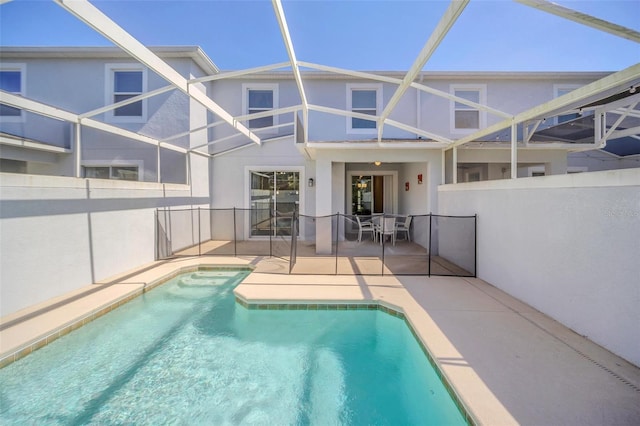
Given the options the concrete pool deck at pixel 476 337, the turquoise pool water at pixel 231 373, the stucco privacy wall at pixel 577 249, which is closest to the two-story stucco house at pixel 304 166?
the stucco privacy wall at pixel 577 249

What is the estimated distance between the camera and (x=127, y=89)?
9.17m

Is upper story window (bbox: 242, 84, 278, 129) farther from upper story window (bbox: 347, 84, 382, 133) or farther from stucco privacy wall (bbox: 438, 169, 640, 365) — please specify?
stucco privacy wall (bbox: 438, 169, 640, 365)

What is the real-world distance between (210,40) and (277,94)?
2.65 m

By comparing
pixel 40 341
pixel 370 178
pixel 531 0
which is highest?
pixel 531 0

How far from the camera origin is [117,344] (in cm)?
416

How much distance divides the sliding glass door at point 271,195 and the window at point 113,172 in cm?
371

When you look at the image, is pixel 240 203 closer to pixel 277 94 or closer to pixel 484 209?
pixel 277 94

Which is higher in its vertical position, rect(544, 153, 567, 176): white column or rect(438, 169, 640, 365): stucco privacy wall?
rect(544, 153, 567, 176): white column

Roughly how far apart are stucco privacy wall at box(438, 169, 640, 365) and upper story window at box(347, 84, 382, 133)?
547 cm

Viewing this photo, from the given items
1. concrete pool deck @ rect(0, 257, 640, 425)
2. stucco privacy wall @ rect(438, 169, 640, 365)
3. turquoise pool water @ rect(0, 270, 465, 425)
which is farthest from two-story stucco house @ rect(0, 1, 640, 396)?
turquoise pool water @ rect(0, 270, 465, 425)

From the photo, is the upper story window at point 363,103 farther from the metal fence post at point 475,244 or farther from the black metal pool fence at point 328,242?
the metal fence post at point 475,244

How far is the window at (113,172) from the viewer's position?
924cm

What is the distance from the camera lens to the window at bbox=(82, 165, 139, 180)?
924cm

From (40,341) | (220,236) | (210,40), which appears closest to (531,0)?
(40,341)
